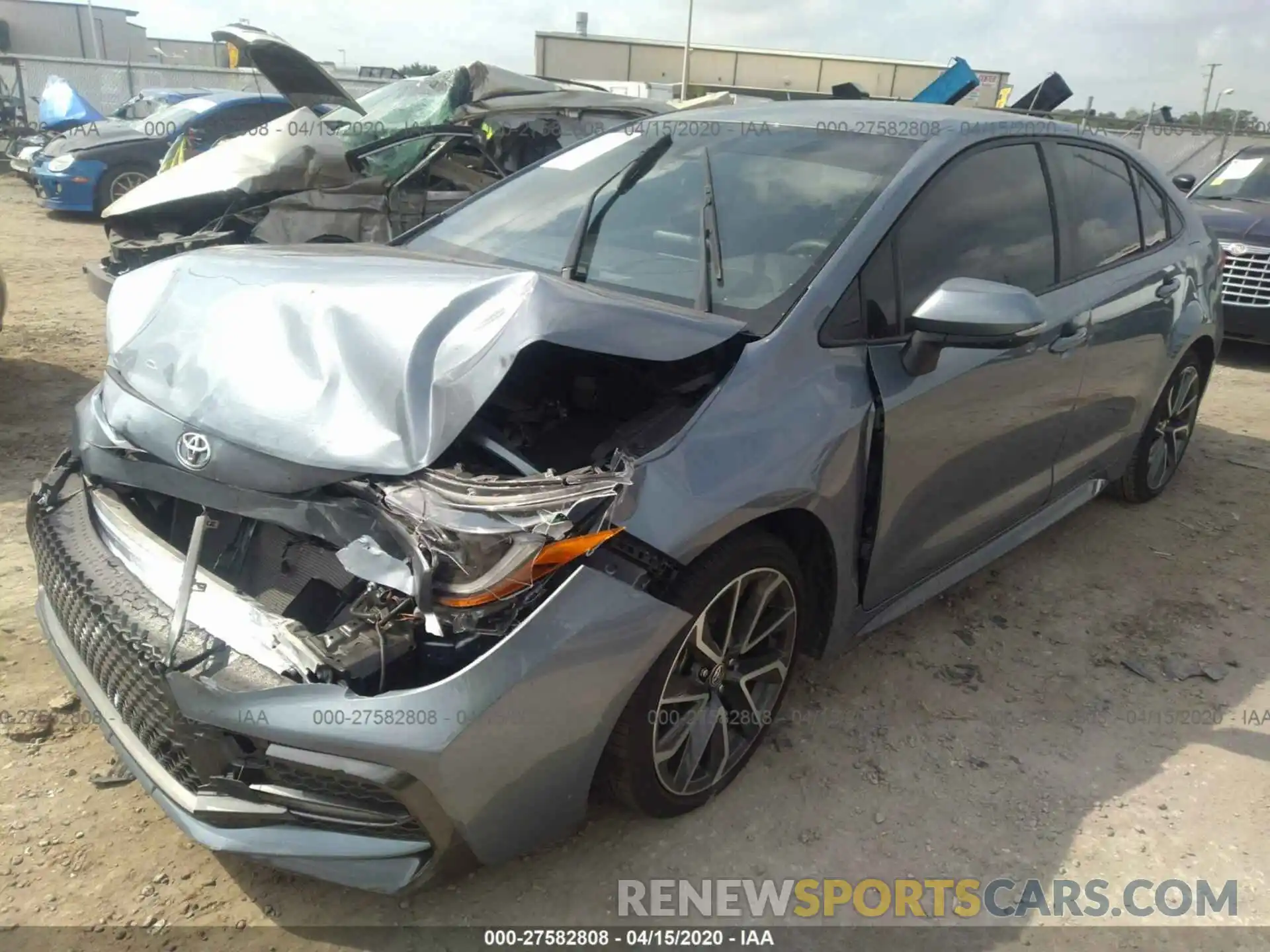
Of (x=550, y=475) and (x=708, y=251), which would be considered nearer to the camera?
(x=550, y=475)

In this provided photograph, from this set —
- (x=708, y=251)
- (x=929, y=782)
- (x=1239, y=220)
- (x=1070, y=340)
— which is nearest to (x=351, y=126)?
(x=708, y=251)

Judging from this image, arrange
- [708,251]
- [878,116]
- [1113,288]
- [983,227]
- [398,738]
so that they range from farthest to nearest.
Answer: [1113,288] → [878,116] → [983,227] → [708,251] → [398,738]

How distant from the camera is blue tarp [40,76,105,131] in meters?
Answer: 14.2

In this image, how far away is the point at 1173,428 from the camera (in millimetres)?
4492

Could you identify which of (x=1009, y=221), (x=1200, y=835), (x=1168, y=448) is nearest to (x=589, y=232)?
(x=1009, y=221)

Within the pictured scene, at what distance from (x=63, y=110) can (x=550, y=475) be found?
637 inches

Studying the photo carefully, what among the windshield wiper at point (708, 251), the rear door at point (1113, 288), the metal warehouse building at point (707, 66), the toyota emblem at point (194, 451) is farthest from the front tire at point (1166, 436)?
the metal warehouse building at point (707, 66)

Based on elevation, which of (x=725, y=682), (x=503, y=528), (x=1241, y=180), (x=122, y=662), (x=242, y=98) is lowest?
(x=725, y=682)

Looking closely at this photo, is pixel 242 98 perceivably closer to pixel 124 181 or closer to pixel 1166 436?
pixel 124 181

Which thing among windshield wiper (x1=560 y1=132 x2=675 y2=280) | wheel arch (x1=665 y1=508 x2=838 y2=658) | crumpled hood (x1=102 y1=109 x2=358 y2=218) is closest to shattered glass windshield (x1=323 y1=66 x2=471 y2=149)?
crumpled hood (x1=102 y1=109 x2=358 y2=218)

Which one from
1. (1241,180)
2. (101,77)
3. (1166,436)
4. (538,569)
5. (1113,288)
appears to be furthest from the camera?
(101,77)

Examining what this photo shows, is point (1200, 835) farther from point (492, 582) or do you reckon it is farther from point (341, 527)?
point (341, 527)

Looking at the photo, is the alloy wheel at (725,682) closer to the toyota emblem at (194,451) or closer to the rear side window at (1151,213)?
the toyota emblem at (194,451)

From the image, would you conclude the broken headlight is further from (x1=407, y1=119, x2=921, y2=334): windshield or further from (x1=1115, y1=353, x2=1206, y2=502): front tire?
(x1=1115, y1=353, x2=1206, y2=502): front tire
